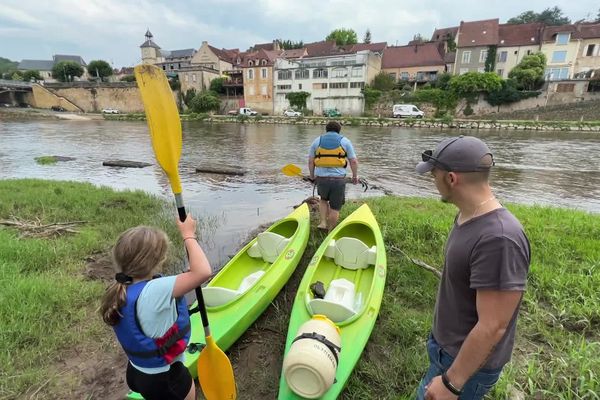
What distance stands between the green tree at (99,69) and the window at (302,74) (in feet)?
143

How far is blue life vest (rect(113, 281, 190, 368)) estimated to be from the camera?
5.31ft

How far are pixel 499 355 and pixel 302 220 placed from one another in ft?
12.7

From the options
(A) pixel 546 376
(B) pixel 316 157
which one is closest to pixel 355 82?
(B) pixel 316 157

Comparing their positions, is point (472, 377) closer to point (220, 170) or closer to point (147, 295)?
point (147, 295)

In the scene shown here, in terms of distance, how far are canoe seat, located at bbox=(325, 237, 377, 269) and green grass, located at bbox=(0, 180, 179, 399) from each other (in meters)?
2.53

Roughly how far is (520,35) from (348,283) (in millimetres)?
47365

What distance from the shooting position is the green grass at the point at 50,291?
2.66 m

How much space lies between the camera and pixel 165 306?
5.28 feet

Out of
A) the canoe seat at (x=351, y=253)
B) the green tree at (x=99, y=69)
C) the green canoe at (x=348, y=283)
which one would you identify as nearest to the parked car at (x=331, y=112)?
the green canoe at (x=348, y=283)

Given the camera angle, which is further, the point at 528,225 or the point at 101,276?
the point at 528,225

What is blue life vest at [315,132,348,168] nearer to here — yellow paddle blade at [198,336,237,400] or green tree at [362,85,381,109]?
yellow paddle blade at [198,336,237,400]

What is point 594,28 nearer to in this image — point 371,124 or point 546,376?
point 371,124

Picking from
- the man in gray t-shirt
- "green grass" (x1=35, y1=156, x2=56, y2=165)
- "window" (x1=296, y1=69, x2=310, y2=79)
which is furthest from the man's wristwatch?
"window" (x1=296, y1=69, x2=310, y2=79)

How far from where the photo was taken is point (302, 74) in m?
43.0
